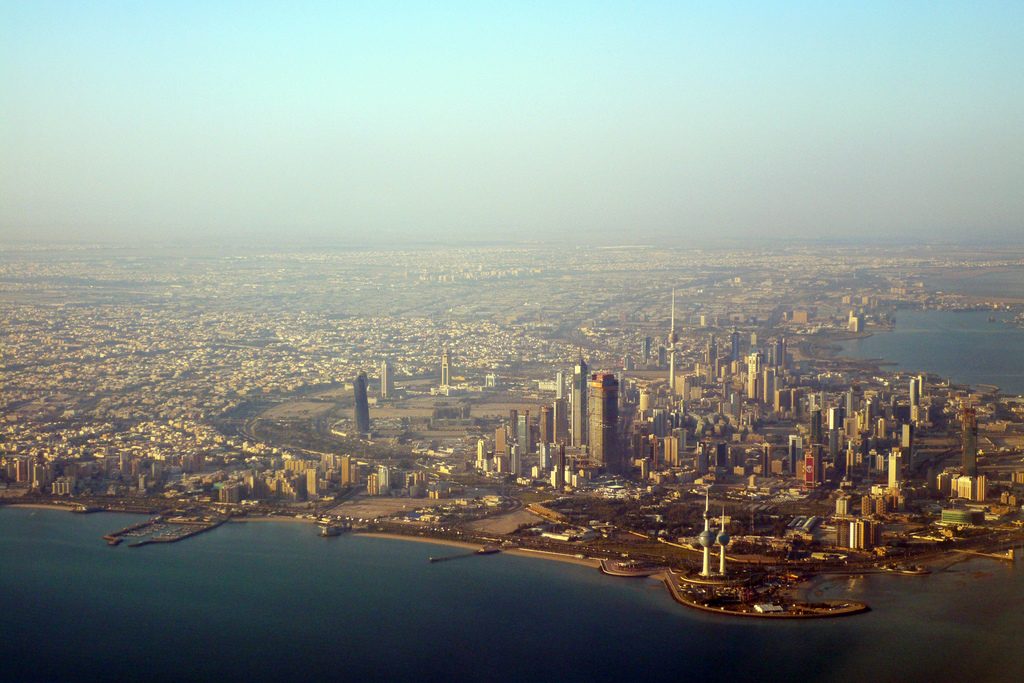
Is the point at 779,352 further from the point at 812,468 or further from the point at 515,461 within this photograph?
the point at 515,461

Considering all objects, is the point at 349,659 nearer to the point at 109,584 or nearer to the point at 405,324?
the point at 109,584

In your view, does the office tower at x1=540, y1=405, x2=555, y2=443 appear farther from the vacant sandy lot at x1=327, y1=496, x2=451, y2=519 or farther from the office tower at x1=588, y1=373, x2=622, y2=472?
the vacant sandy lot at x1=327, y1=496, x2=451, y2=519

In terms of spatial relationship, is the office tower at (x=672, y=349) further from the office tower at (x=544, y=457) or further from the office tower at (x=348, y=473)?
the office tower at (x=348, y=473)

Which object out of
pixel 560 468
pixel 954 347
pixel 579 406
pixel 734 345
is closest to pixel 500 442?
pixel 579 406

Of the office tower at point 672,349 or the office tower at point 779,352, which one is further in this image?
the office tower at point 779,352

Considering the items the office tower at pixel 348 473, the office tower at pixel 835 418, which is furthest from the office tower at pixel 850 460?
the office tower at pixel 348 473

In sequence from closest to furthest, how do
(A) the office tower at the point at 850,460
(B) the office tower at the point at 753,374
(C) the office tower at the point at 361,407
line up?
(A) the office tower at the point at 850,460 → (C) the office tower at the point at 361,407 → (B) the office tower at the point at 753,374
